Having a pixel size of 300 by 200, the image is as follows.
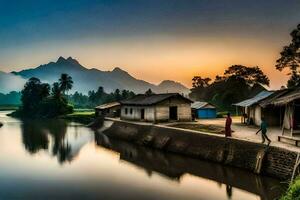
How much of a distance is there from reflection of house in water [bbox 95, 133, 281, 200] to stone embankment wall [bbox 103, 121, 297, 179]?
28.1 inches

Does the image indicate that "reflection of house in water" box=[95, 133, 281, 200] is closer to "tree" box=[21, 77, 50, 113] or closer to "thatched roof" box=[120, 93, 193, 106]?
"thatched roof" box=[120, 93, 193, 106]

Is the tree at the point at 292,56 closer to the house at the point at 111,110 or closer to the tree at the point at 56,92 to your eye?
the house at the point at 111,110

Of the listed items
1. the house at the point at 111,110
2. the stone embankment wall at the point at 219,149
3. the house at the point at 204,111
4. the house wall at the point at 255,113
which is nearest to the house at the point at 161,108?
the stone embankment wall at the point at 219,149

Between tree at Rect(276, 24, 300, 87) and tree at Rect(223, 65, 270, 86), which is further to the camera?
tree at Rect(223, 65, 270, 86)

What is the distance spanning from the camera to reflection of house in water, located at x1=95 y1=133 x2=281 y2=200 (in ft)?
75.3

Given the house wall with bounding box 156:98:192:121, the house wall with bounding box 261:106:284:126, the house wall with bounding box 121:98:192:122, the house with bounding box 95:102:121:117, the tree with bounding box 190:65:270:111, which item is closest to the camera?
the house wall with bounding box 261:106:284:126

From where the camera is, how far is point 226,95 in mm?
88688

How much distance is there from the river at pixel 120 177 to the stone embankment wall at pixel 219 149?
79cm

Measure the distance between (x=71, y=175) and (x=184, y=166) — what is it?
9.45 metres

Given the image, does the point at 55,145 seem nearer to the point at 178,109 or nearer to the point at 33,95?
the point at 178,109

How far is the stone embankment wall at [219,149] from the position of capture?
2398 centimetres

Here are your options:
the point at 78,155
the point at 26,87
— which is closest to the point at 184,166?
the point at 78,155

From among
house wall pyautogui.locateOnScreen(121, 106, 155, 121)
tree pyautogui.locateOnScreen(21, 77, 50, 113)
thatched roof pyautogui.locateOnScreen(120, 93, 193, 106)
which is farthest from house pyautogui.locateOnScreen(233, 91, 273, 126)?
tree pyautogui.locateOnScreen(21, 77, 50, 113)

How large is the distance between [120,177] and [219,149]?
9.04 m
